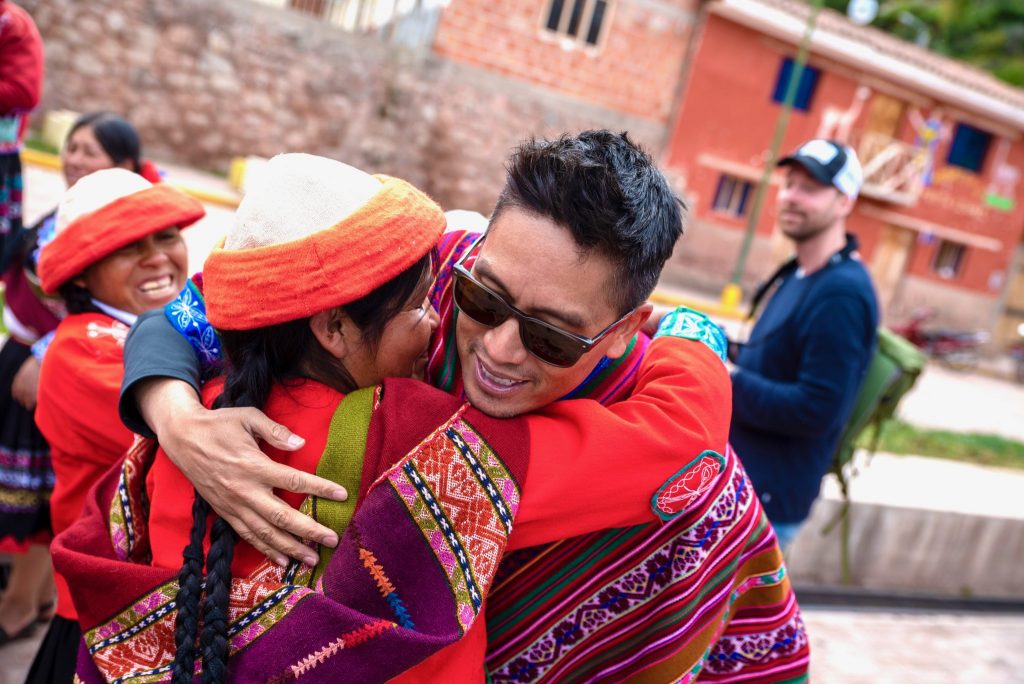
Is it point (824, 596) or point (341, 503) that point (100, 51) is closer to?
point (824, 596)

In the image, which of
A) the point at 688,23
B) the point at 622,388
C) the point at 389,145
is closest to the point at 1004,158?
the point at 688,23

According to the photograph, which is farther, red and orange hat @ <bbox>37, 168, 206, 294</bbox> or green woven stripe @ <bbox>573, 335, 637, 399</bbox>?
red and orange hat @ <bbox>37, 168, 206, 294</bbox>

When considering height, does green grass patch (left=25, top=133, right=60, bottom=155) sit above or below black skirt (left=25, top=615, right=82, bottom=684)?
below

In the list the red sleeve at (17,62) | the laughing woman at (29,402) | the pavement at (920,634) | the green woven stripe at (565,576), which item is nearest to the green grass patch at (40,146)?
the pavement at (920,634)

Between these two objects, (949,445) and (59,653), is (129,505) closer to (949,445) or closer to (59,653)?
(59,653)

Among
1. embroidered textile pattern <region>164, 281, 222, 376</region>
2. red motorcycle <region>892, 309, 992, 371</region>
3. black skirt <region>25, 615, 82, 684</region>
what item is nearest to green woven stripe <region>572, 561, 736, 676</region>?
embroidered textile pattern <region>164, 281, 222, 376</region>

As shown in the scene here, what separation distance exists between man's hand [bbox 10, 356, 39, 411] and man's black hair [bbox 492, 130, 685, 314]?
211 centimetres

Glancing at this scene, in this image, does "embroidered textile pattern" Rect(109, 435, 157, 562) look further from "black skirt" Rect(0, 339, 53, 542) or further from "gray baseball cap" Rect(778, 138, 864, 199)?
"gray baseball cap" Rect(778, 138, 864, 199)

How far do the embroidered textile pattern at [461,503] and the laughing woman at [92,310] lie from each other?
109 cm

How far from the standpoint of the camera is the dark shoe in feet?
10.3

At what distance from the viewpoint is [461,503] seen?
140 cm

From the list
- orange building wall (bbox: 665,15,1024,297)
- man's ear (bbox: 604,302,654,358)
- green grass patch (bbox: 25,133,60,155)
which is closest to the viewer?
man's ear (bbox: 604,302,654,358)

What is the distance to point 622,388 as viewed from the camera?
70.9 inches

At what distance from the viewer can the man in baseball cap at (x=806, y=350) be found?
321cm
